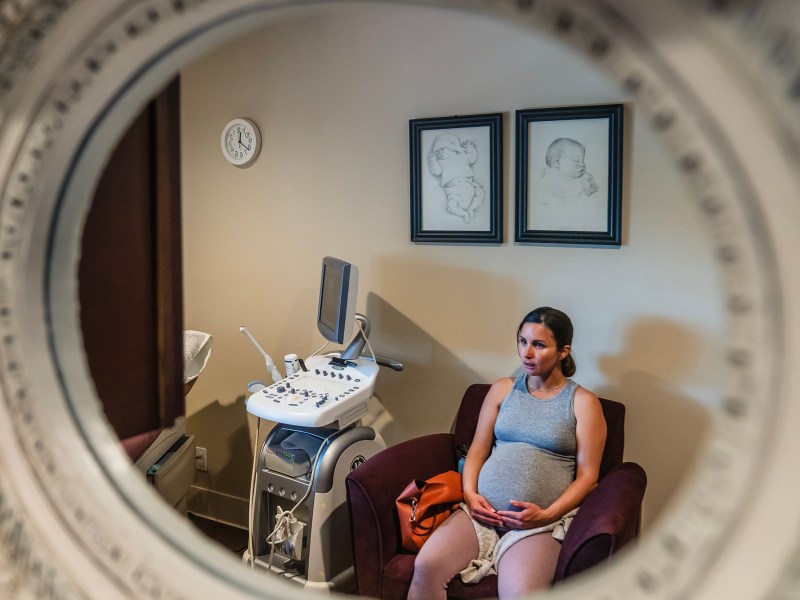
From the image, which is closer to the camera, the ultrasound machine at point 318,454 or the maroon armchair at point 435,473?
the maroon armchair at point 435,473

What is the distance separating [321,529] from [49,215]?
1909 millimetres

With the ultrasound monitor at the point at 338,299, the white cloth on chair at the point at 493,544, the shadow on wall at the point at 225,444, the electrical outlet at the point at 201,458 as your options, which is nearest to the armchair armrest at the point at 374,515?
the white cloth on chair at the point at 493,544

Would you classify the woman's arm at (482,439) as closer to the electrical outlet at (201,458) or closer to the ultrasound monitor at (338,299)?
the ultrasound monitor at (338,299)

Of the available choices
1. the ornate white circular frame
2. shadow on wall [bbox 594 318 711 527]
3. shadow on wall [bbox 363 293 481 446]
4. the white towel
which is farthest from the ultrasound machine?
the ornate white circular frame

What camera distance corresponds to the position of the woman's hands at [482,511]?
2.15 m

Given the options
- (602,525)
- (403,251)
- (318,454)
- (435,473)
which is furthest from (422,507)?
(403,251)

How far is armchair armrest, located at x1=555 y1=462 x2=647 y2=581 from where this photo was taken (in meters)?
1.81

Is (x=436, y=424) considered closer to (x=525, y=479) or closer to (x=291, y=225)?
(x=525, y=479)

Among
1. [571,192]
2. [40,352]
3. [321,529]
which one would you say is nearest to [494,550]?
[321,529]

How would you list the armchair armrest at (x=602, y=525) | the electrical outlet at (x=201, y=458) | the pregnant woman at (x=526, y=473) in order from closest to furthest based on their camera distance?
the armchair armrest at (x=602, y=525) → the pregnant woman at (x=526, y=473) → the electrical outlet at (x=201, y=458)

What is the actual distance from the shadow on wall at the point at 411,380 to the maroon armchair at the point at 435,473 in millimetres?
202

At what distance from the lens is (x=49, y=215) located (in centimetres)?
72

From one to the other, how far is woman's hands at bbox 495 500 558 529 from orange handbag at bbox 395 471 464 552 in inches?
7.9

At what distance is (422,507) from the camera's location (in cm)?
216
